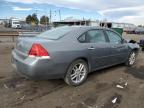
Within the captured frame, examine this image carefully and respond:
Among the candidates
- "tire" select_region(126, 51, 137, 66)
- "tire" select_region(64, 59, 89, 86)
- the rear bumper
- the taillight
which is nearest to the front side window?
"tire" select_region(126, 51, 137, 66)

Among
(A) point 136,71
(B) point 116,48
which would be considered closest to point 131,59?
(A) point 136,71

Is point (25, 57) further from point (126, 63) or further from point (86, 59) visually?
point (126, 63)

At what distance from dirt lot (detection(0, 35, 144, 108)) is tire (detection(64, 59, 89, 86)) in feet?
0.52

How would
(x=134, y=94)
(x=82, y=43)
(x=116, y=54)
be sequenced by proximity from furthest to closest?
(x=116, y=54) < (x=82, y=43) < (x=134, y=94)

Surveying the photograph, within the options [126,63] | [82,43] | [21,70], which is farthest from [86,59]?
[126,63]

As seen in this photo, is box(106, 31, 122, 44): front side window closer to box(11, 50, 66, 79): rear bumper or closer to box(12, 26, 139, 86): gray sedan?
box(12, 26, 139, 86): gray sedan

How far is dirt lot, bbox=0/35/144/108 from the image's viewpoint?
13.7 feet

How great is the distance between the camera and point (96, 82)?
5578 millimetres

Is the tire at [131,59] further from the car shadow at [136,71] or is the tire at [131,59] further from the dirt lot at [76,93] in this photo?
the dirt lot at [76,93]

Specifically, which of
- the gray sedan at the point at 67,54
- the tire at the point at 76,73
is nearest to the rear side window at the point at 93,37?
the gray sedan at the point at 67,54

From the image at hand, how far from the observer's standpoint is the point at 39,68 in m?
4.31

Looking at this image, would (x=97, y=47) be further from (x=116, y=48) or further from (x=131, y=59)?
(x=131, y=59)

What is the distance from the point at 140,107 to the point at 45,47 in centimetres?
239

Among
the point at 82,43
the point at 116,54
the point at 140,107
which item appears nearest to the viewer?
the point at 140,107
